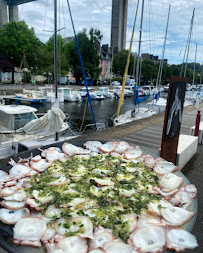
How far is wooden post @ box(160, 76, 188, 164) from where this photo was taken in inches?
154

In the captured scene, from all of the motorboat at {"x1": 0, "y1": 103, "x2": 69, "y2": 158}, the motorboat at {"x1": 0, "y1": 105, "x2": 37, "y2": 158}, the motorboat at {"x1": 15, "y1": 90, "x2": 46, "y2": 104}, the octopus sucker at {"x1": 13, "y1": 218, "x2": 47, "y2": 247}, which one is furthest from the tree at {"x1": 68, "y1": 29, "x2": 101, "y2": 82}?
the octopus sucker at {"x1": 13, "y1": 218, "x2": 47, "y2": 247}

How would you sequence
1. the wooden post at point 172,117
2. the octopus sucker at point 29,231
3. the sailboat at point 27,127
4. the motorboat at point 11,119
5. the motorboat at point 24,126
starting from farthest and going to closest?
1. the motorboat at point 11,119
2. the motorboat at point 24,126
3. the sailboat at point 27,127
4. the wooden post at point 172,117
5. the octopus sucker at point 29,231

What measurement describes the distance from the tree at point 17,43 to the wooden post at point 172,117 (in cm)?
4601

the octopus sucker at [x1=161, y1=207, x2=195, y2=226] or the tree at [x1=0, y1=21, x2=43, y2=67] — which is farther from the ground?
the tree at [x1=0, y1=21, x2=43, y2=67]

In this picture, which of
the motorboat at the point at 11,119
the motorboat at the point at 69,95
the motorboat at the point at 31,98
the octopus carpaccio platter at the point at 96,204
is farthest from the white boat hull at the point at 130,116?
the motorboat at the point at 69,95

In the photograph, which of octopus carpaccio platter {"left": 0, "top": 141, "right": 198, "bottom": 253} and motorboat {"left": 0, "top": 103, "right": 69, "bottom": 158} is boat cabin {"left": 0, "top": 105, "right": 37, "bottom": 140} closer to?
motorboat {"left": 0, "top": 103, "right": 69, "bottom": 158}

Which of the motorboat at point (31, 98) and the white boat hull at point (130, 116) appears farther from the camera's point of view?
the motorboat at point (31, 98)

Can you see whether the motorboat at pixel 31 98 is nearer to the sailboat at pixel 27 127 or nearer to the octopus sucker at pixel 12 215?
the sailboat at pixel 27 127

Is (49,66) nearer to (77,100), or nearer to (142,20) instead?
(77,100)

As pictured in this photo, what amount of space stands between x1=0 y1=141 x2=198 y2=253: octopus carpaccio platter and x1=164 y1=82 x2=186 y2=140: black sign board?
5.16ft

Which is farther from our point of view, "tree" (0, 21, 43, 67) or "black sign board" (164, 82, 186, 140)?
"tree" (0, 21, 43, 67)

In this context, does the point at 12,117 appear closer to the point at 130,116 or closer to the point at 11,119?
the point at 11,119

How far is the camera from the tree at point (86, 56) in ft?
171

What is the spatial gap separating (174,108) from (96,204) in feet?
9.68
